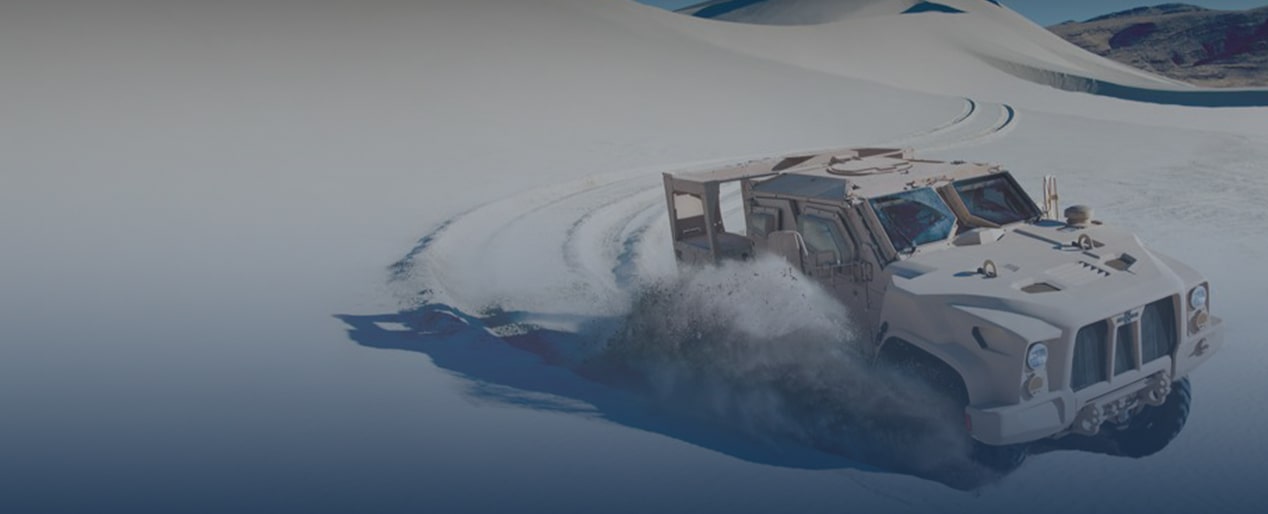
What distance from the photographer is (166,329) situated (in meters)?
10.6

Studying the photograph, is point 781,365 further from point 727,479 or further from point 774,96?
point 774,96

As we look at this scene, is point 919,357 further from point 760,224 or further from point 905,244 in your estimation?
point 760,224

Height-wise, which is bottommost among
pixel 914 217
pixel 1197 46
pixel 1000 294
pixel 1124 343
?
pixel 1124 343

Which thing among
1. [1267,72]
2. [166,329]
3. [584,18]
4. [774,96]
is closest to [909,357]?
[166,329]

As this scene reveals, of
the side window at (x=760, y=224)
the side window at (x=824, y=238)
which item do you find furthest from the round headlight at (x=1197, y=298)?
the side window at (x=760, y=224)

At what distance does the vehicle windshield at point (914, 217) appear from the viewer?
7.67 m

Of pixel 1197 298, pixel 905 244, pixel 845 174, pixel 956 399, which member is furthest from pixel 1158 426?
pixel 845 174

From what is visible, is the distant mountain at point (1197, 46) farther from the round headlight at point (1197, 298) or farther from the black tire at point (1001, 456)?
the black tire at point (1001, 456)

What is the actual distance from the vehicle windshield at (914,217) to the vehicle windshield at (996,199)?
0.36 m

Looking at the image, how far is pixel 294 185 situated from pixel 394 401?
482 inches

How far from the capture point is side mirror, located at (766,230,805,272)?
7.93 metres

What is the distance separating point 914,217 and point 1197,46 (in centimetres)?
10901

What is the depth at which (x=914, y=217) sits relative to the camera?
25.7ft

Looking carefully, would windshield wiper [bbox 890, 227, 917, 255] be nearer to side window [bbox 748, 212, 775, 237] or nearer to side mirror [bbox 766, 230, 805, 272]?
side mirror [bbox 766, 230, 805, 272]
